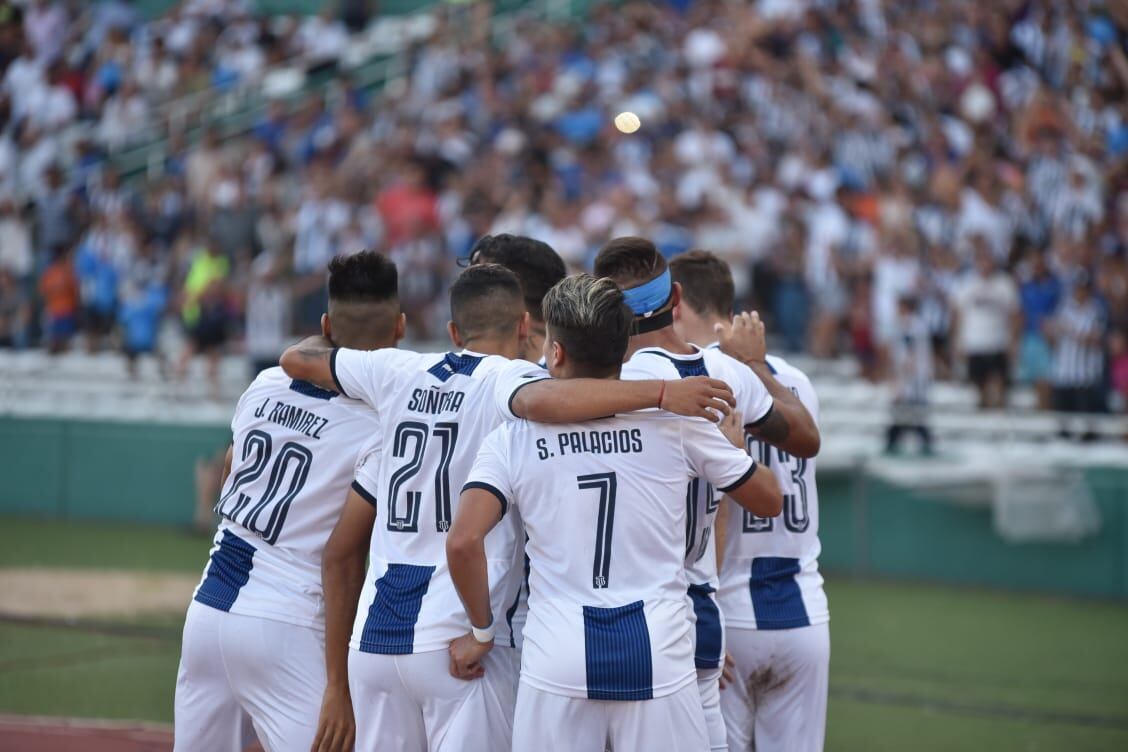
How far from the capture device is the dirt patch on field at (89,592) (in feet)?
37.5

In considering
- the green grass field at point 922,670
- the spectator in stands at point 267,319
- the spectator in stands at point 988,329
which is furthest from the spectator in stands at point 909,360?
the spectator in stands at point 267,319

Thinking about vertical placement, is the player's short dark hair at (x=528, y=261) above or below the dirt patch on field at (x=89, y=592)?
above

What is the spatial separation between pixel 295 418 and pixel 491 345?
75 centimetres

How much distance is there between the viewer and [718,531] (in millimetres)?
4988

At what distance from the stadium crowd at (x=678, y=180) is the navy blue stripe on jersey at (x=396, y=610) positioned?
27.3 ft

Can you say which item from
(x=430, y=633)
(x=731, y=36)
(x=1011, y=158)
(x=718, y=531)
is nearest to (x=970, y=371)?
(x=1011, y=158)

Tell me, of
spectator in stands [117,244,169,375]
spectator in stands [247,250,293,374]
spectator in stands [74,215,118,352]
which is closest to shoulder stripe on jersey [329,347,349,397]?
spectator in stands [247,250,293,374]

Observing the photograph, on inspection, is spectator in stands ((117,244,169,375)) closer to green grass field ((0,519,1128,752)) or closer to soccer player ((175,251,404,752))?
green grass field ((0,519,1128,752))

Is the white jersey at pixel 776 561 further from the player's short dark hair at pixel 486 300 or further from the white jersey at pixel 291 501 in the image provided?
the white jersey at pixel 291 501

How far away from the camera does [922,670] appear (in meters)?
9.82

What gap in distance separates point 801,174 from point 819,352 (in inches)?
92.2

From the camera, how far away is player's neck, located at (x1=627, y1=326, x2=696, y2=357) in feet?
15.4

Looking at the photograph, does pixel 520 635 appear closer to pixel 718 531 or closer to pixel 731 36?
pixel 718 531

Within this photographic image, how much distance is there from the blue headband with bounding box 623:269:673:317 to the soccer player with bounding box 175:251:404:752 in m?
0.84
